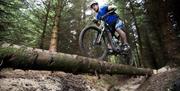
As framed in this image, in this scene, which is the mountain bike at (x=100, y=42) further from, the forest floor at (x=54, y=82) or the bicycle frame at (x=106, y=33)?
the forest floor at (x=54, y=82)

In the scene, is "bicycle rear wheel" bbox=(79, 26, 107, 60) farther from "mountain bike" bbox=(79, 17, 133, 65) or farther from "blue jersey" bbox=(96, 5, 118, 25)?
"blue jersey" bbox=(96, 5, 118, 25)

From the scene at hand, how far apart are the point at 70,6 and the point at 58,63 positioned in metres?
19.0

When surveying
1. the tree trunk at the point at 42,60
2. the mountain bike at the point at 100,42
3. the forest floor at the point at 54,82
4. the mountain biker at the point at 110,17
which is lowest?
the forest floor at the point at 54,82

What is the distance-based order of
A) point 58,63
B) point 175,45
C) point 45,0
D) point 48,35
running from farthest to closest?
point 48,35 → point 45,0 → point 175,45 → point 58,63

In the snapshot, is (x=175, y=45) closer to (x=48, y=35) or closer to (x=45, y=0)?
(x=45, y=0)

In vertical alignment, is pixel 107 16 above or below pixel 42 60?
above

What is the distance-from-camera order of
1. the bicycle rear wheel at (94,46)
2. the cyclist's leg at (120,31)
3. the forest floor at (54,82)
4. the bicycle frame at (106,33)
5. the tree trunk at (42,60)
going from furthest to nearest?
the cyclist's leg at (120,31) → the bicycle frame at (106,33) → the bicycle rear wheel at (94,46) → the forest floor at (54,82) → the tree trunk at (42,60)

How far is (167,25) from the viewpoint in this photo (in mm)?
10758

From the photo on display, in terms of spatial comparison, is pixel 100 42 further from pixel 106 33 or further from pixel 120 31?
pixel 120 31

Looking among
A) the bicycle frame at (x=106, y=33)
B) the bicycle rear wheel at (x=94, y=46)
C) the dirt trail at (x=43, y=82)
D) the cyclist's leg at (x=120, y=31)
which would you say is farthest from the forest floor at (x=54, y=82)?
the cyclist's leg at (x=120, y=31)

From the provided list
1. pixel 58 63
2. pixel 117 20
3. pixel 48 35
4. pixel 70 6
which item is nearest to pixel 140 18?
pixel 70 6

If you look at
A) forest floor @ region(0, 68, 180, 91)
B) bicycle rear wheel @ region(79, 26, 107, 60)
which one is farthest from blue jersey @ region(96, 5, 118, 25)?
forest floor @ region(0, 68, 180, 91)

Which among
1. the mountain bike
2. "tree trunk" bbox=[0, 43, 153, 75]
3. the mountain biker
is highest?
the mountain biker

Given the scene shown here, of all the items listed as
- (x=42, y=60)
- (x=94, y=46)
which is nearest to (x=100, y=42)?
(x=94, y=46)
